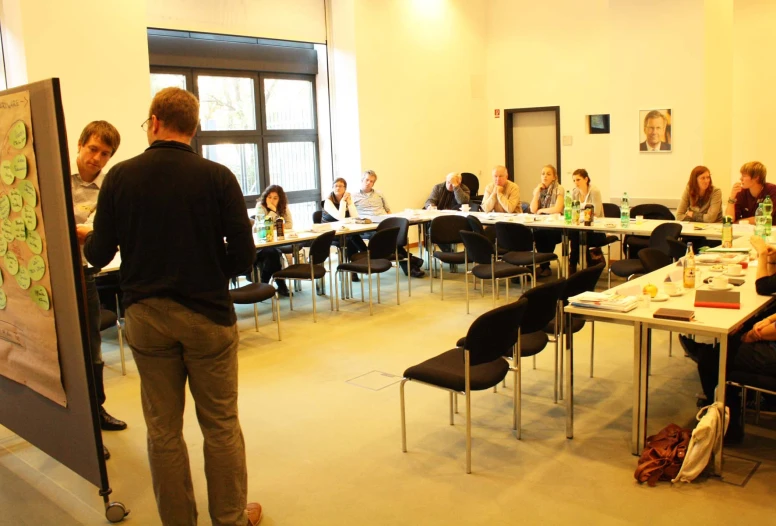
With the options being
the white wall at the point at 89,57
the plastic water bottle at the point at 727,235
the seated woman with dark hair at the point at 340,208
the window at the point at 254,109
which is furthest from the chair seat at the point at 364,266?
the plastic water bottle at the point at 727,235

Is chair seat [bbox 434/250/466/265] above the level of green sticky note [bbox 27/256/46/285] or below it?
below

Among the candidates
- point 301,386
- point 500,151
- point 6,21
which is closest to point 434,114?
point 500,151

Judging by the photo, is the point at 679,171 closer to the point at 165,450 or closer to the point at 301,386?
the point at 301,386

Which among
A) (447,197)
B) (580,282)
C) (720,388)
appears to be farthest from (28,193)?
(447,197)

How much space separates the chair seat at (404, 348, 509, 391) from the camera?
3449mm

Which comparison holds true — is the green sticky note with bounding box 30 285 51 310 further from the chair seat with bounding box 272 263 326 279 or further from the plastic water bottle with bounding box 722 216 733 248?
the plastic water bottle with bounding box 722 216 733 248

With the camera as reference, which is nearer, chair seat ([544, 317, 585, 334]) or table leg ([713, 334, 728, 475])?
table leg ([713, 334, 728, 475])

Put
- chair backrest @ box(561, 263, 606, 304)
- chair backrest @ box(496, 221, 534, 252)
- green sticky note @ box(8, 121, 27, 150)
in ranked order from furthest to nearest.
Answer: chair backrest @ box(496, 221, 534, 252) < chair backrest @ box(561, 263, 606, 304) < green sticky note @ box(8, 121, 27, 150)

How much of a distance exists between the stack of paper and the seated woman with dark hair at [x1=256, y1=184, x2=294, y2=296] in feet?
13.5

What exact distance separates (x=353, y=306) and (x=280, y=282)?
3.11ft

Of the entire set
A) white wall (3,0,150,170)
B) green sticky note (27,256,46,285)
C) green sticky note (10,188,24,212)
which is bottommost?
green sticky note (27,256,46,285)

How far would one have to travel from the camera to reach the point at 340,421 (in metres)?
4.23

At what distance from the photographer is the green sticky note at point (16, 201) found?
9.93ft

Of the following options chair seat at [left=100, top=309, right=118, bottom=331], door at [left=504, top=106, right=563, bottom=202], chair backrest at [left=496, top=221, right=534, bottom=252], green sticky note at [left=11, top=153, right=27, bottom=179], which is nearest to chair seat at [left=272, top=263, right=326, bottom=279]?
chair backrest at [left=496, top=221, right=534, bottom=252]
